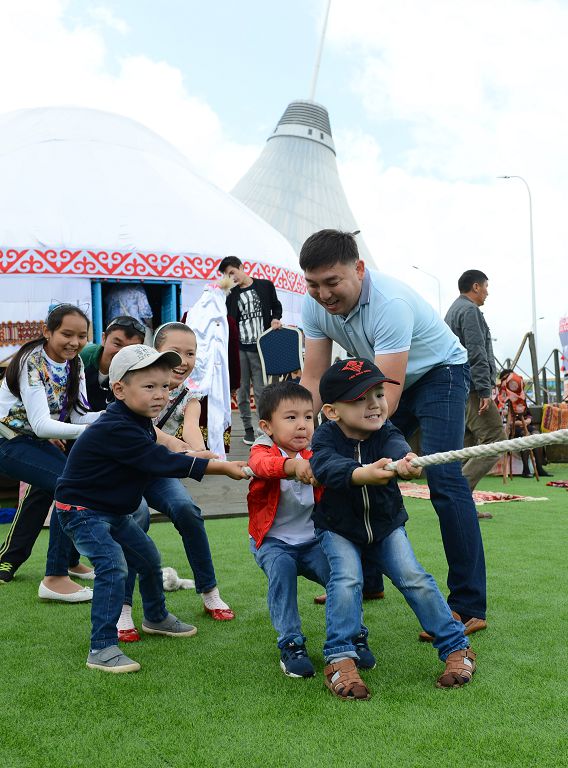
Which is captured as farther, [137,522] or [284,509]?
[137,522]

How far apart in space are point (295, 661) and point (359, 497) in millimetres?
509

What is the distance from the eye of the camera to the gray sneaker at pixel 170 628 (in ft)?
8.60

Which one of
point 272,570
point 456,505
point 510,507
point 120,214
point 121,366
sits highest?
point 120,214

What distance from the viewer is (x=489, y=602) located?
9.35 feet

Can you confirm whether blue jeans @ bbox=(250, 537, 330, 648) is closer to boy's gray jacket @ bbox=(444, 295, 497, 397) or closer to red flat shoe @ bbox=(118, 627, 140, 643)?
red flat shoe @ bbox=(118, 627, 140, 643)

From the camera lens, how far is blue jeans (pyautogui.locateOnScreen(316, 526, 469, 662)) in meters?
2.05

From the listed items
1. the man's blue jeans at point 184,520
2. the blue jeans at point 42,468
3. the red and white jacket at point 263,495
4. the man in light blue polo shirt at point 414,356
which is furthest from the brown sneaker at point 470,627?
the blue jeans at point 42,468

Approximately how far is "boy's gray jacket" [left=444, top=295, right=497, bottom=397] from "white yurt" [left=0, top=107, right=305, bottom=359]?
655 centimetres

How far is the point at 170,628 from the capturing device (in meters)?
2.63

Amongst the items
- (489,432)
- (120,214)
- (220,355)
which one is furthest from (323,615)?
(120,214)

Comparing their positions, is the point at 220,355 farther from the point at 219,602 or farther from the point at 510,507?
the point at 510,507

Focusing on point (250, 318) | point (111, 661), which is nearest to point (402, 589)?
point (111, 661)

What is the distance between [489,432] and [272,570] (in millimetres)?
3304

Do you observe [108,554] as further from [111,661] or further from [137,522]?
[137,522]
